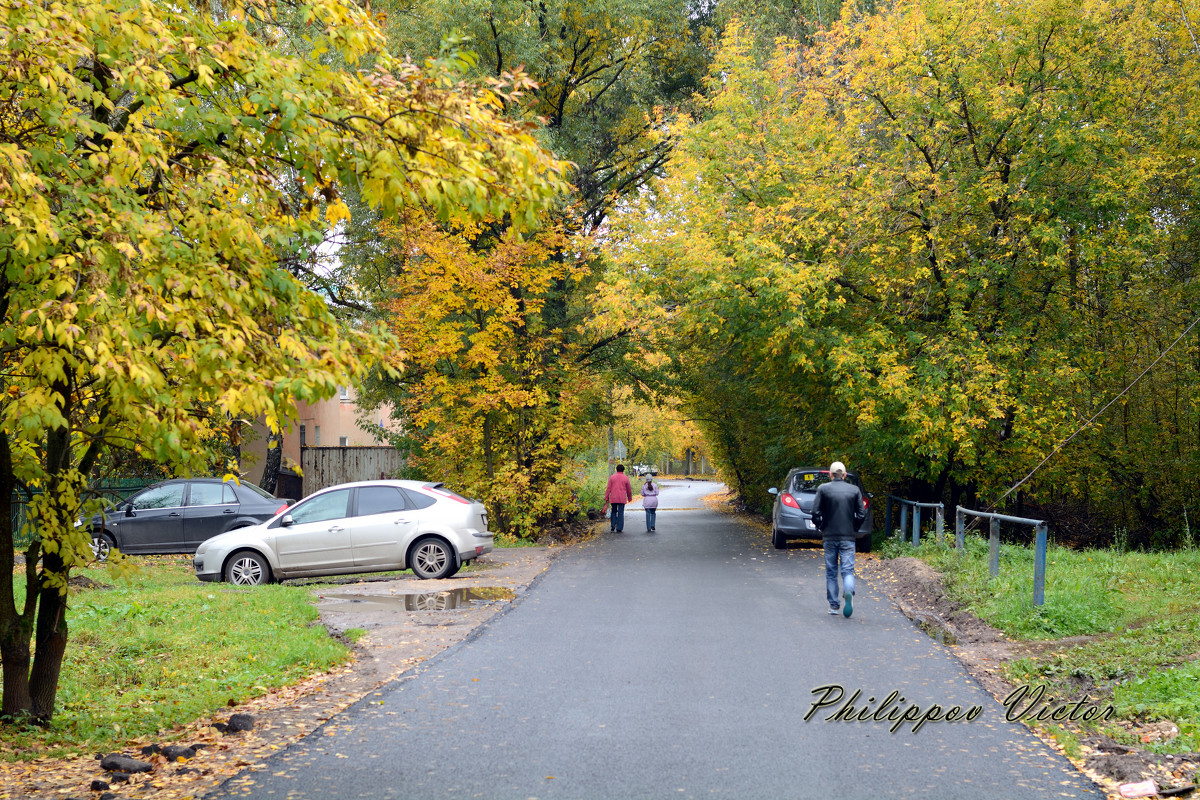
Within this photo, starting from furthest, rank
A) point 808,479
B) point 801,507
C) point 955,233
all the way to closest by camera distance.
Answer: point 808,479 < point 801,507 < point 955,233

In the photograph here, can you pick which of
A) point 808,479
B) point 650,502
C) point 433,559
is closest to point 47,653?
point 433,559

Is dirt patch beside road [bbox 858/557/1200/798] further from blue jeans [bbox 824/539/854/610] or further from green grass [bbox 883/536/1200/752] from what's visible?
blue jeans [bbox 824/539/854/610]

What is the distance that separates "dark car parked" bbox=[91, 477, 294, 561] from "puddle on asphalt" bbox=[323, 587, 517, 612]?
5.35 metres

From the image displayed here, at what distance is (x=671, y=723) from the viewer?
21.8 feet

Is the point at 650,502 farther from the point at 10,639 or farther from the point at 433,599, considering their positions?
the point at 10,639

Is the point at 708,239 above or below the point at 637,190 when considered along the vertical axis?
below

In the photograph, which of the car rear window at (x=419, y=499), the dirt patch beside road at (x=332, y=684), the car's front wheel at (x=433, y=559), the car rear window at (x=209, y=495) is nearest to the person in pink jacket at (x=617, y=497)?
the dirt patch beside road at (x=332, y=684)

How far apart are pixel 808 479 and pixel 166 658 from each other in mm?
13612

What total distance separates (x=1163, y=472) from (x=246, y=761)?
21.5m

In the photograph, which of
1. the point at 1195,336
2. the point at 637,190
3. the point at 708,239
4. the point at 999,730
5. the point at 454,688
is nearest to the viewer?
the point at 999,730

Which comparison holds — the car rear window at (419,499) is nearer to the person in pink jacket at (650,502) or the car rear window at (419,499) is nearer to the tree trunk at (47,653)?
the tree trunk at (47,653)

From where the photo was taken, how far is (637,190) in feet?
86.0

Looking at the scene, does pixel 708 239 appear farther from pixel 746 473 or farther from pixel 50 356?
pixel 746 473

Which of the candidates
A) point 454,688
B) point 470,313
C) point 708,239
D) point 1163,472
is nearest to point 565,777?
point 454,688
